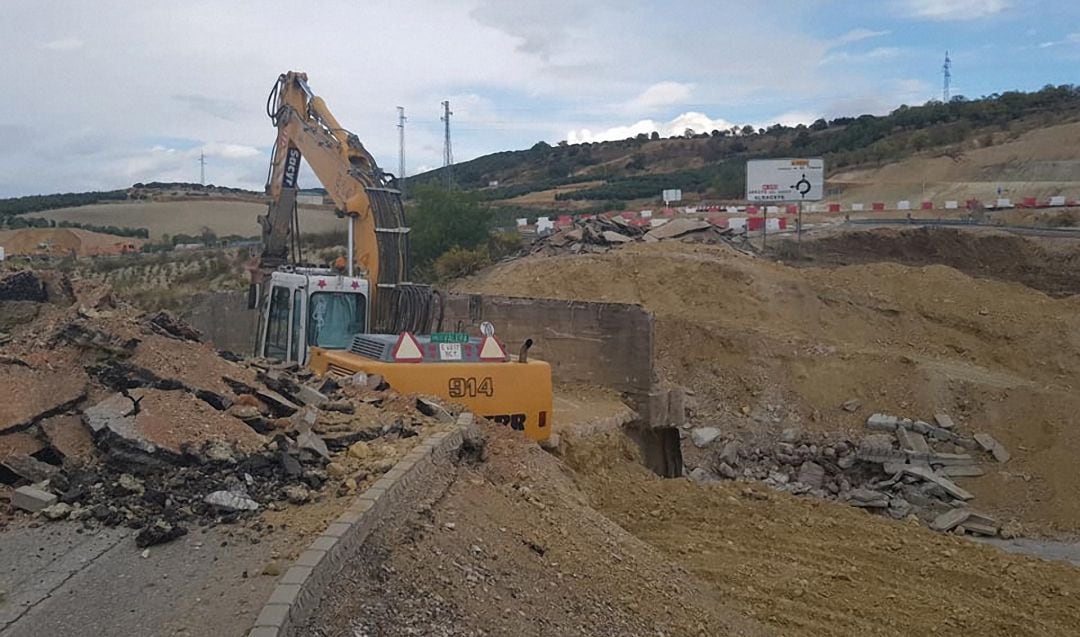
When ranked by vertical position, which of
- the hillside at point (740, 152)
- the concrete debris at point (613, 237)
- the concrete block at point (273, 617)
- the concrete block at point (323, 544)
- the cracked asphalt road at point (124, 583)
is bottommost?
the cracked asphalt road at point (124, 583)

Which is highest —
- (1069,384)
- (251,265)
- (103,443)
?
(251,265)

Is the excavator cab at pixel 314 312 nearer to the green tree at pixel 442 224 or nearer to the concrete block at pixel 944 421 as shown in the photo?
the concrete block at pixel 944 421

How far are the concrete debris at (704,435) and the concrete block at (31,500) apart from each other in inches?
409

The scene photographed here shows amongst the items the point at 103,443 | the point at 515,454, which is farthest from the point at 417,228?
the point at 103,443

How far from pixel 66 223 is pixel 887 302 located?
39.2 meters

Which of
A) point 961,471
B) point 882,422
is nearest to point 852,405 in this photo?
point 882,422

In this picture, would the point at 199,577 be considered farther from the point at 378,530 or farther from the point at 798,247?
the point at 798,247

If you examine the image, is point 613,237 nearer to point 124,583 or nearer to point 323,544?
point 323,544

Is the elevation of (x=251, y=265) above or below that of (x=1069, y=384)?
above

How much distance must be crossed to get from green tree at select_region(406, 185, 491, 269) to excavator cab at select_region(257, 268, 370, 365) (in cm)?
1352

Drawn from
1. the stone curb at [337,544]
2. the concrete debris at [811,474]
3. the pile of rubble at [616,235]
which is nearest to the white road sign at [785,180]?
the pile of rubble at [616,235]

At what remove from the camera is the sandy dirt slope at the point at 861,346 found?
14016 mm

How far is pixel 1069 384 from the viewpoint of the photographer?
15.8 meters

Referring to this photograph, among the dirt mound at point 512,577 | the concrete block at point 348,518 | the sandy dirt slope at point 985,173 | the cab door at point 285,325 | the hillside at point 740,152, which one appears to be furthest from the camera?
the hillside at point 740,152
